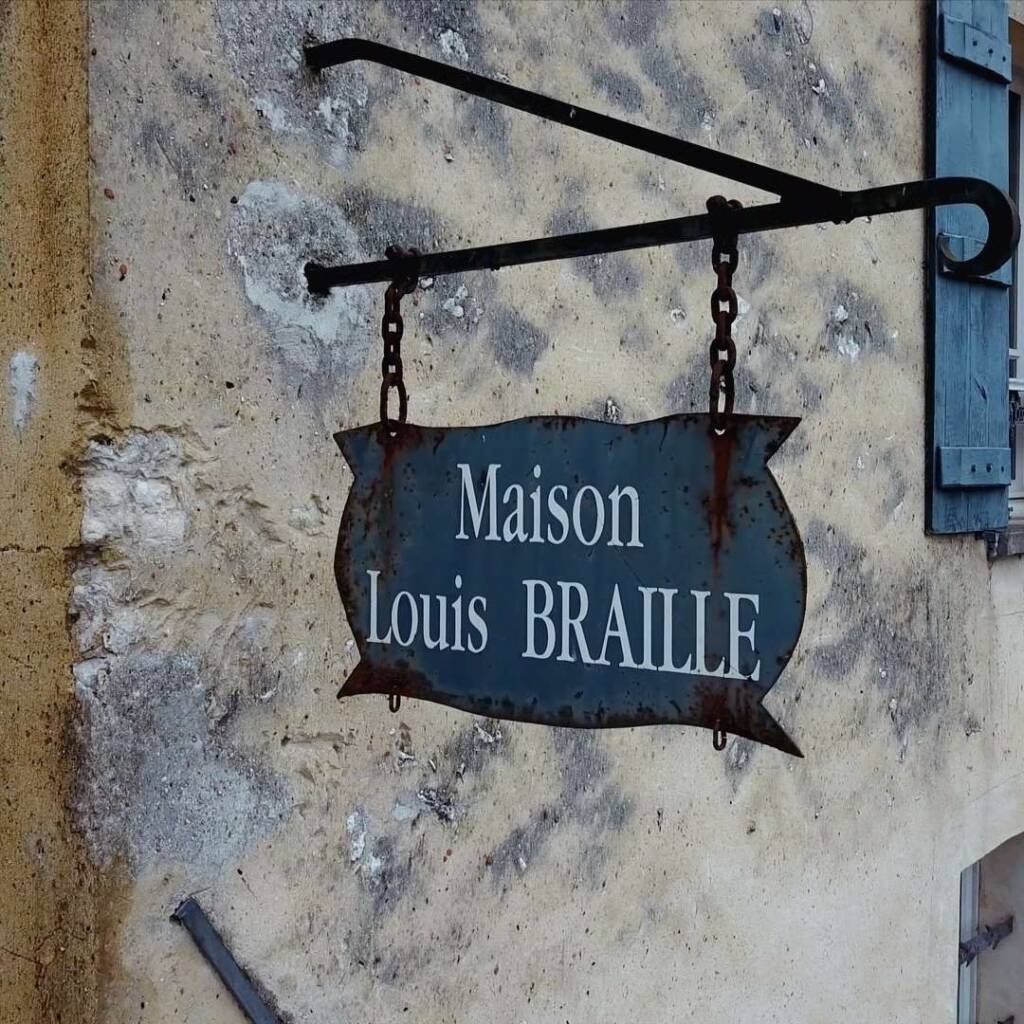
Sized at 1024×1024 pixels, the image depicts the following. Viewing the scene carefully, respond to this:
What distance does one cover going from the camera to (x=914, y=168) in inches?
108

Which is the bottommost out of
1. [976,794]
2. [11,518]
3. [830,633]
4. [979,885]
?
[979,885]

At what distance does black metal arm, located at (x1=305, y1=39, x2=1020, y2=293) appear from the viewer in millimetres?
1113

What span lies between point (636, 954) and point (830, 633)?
2.51 ft

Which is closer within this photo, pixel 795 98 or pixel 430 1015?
pixel 430 1015

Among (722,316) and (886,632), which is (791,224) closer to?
(722,316)

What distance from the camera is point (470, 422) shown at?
1873 mm

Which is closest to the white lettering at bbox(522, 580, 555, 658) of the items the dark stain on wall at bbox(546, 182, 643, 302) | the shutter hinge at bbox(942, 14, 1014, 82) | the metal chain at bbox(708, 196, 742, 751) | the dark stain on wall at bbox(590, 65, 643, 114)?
the metal chain at bbox(708, 196, 742, 751)

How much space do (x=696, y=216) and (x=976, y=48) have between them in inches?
78.0

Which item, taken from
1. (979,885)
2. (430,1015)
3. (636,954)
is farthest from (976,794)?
(430,1015)

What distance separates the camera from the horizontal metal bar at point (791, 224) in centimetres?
110

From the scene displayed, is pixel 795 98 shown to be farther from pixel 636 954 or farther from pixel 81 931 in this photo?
pixel 81 931

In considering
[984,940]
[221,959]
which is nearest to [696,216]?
[221,959]

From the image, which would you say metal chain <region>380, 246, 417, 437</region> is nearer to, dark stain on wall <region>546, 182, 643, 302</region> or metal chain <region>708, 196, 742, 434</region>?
metal chain <region>708, 196, 742, 434</region>

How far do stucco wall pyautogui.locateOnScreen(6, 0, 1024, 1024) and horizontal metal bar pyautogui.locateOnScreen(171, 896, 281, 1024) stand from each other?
0.02m
